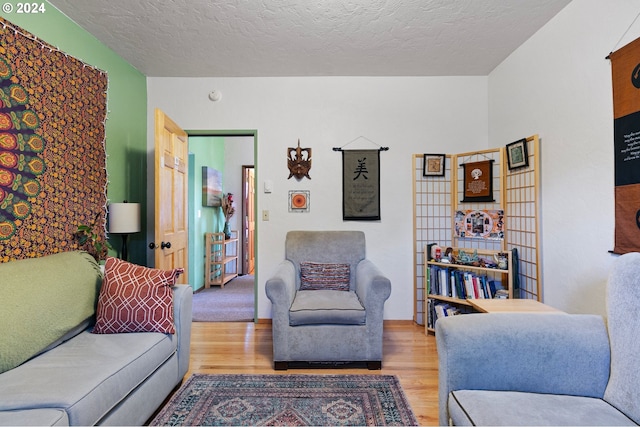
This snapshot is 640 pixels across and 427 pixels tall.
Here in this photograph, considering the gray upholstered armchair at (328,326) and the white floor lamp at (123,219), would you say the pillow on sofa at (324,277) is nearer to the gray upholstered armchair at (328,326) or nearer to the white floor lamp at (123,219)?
the gray upholstered armchair at (328,326)

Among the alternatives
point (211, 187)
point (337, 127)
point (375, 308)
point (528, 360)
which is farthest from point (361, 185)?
point (211, 187)

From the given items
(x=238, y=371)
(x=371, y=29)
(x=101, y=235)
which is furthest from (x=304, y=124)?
(x=238, y=371)

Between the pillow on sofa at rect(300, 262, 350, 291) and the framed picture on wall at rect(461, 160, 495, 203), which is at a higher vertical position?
the framed picture on wall at rect(461, 160, 495, 203)

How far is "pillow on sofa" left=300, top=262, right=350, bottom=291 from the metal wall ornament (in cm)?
99

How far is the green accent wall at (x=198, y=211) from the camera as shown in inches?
167

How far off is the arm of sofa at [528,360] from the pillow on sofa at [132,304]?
5.10 feet

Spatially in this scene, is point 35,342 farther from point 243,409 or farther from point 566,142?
point 566,142

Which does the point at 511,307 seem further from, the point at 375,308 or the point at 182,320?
the point at 182,320

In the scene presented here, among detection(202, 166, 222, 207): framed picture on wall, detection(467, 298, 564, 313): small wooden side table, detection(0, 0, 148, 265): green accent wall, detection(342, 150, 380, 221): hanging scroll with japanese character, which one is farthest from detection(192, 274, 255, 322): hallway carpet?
detection(467, 298, 564, 313): small wooden side table

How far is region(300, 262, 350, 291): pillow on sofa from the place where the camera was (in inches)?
106

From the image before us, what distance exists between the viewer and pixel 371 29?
2.33 metres

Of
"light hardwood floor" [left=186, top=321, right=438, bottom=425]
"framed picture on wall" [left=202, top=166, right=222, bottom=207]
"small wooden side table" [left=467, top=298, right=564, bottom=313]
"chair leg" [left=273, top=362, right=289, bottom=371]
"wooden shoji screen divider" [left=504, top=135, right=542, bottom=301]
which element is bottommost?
"light hardwood floor" [left=186, top=321, right=438, bottom=425]

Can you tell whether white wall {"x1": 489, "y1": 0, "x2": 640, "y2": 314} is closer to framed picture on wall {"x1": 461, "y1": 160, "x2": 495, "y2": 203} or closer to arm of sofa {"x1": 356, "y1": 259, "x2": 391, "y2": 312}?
framed picture on wall {"x1": 461, "y1": 160, "x2": 495, "y2": 203}

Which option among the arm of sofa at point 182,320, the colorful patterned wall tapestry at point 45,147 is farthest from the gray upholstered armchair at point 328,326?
the colorful patterned wall tapestry at point 45,147
